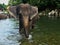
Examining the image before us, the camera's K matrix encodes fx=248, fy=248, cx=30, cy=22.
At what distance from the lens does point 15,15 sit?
12953mm

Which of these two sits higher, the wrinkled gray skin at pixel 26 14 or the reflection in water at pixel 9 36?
the wrinkled gray skin at pixel 26 14

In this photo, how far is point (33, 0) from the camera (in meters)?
60.3

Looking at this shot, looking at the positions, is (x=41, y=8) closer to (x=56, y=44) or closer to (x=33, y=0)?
(x=33, y=0)

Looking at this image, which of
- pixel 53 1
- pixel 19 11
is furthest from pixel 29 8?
pixel 53 1

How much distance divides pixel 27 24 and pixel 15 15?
789 mm

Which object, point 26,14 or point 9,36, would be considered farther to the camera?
point 9,36

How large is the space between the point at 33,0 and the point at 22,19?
1862 inches

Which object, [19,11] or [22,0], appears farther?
[22,0]

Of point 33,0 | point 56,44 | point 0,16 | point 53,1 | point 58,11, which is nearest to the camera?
point 56,44

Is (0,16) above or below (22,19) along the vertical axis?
below

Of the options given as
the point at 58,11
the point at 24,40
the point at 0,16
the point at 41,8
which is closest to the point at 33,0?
the point at 41,8

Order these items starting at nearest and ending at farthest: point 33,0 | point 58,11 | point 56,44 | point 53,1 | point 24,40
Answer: point 56,44, point 24,40, point 58,11, point 53,1, point 33,0

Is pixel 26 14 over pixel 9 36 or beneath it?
over

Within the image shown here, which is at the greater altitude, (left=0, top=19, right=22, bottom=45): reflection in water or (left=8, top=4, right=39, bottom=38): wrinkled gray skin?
(left=8, top=4, right=39, bottom=38): wrinkled gray skin
